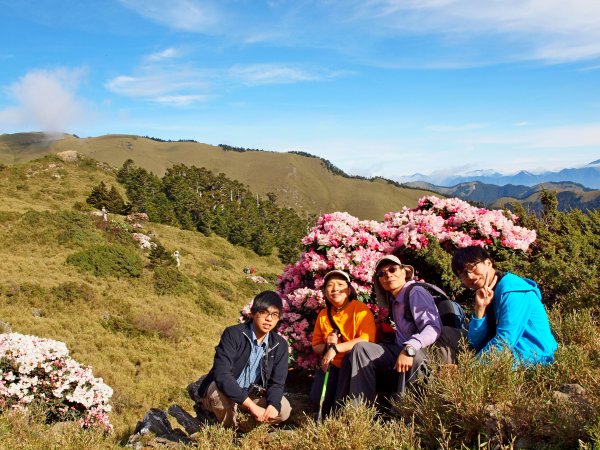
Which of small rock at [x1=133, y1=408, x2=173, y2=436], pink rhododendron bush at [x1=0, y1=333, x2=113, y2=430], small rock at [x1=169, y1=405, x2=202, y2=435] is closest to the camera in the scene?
small rock at [x1=169, y1=405, x2=202, y2=435]

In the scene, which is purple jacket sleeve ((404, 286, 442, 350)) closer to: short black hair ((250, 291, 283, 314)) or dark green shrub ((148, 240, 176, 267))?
short black hair ((250, 291, 283, 314))

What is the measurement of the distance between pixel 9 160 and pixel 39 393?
209930 millimetres

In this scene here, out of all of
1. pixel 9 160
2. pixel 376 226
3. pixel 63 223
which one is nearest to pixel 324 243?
pixel 376 226

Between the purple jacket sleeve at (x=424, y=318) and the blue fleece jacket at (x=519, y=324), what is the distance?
0.34 m

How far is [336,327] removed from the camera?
15.9 ft

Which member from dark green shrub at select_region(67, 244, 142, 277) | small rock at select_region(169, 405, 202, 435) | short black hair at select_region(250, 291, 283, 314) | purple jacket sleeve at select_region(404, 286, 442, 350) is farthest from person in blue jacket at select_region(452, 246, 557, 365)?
dark green shrub at select_region(67, 244, 142, 277)

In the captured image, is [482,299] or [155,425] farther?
[155,425]

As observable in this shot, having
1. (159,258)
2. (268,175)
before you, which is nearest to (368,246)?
(159,258)

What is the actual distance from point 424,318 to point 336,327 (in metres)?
1.07

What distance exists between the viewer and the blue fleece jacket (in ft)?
12.4

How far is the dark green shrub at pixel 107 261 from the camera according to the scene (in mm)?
25953

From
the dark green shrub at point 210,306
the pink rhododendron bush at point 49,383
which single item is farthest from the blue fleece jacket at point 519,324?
the dark green shrub at point 210,306

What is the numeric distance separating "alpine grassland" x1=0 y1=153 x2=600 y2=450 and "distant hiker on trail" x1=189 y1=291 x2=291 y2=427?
10.1 inches

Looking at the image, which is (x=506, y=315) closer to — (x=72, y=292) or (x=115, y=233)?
(x=72, y=292)
